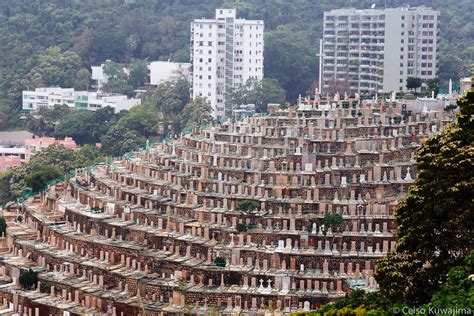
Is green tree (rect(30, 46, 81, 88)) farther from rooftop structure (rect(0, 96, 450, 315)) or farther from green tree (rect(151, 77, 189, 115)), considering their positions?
rooftop structure (rect(0, 96, 450, 315))

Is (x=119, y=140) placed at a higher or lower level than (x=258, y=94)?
lower

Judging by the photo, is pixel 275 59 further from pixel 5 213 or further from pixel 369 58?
pixel 5 213

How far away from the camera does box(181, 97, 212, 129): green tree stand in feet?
311

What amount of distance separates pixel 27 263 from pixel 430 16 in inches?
2262

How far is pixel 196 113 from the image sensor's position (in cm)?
9600

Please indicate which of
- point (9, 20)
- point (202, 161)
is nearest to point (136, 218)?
point (202, 161)

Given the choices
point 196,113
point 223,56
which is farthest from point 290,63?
point 196,113

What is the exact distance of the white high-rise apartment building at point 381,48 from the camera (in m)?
99.6

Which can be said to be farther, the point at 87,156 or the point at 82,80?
the point at 82,80

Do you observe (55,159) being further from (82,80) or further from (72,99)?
(82,80)

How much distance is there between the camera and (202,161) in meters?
55.1

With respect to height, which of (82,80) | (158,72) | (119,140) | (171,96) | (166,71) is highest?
(166,71)

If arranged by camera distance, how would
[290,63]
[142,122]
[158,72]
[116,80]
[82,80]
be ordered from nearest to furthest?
[142,122] < [290,63] < [158,72] < [116,80] < [82,80]

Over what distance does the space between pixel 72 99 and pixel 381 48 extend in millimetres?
31638
